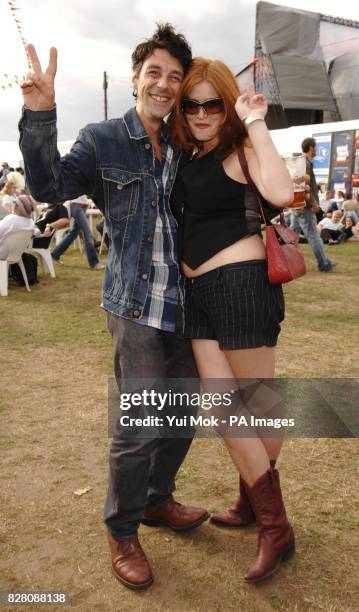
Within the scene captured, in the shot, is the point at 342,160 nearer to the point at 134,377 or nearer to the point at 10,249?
the point at 10,249

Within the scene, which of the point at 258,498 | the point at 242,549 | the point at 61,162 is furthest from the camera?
the point at 242,549

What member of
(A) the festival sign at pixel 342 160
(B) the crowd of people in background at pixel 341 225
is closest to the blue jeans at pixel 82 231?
(B) the crowd of people in background at pixel 341 225

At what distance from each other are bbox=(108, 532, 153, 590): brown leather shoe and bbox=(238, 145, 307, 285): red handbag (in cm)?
121

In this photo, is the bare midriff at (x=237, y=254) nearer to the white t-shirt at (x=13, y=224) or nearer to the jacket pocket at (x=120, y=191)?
the jacket pocket at (x=120, y=191)

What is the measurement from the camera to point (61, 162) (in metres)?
2.01

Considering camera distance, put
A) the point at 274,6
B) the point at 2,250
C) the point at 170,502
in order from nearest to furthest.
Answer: the point at 170,502, the point at 2,250, the point at 274,6

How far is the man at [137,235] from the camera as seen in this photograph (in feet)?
6.93

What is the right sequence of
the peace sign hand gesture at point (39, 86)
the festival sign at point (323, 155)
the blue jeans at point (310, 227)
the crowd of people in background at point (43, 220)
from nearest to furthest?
the peace sign hand gesture at point (39, 86)
the crowd of people in background at point (43, 220)
the blue jeans at point (310, 227)
the festival sign at point (323, 155)

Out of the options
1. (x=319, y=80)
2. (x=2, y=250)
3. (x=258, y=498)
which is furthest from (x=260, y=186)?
(x=319, y=80)

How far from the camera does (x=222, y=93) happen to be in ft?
7.13

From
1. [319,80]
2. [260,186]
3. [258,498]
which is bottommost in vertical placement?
[258,498]

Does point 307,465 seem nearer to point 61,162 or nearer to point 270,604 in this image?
point 270,604

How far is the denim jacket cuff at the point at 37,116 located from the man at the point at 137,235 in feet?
0.60

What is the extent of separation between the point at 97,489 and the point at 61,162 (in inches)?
67.7
